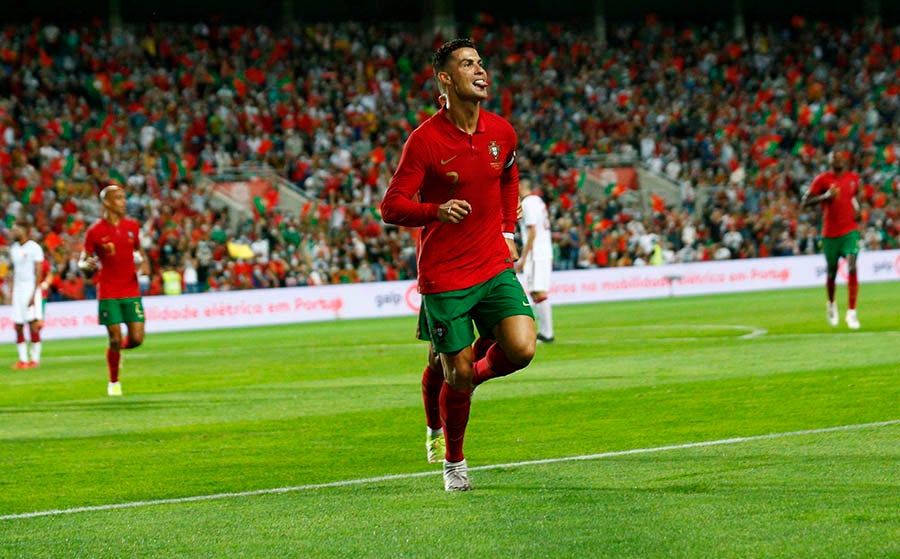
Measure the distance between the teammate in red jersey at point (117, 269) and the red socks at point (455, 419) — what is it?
25.6ft

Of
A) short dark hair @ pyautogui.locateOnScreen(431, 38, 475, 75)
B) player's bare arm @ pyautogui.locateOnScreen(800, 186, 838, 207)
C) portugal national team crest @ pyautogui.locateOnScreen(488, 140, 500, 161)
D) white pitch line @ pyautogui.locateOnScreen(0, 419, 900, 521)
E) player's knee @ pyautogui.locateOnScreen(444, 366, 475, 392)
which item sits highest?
short dark hair @ pyautogui.locateOnScreen(431, 38, 475, 75)

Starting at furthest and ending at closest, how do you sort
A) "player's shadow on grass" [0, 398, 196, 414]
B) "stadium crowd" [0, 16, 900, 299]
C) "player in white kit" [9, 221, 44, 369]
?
"stadium crowd" [0, 16, 900, 299]
"player in white kit" [9, 221, 44, 369]
"player's shadow on grass" [0, 398, 196, 414]

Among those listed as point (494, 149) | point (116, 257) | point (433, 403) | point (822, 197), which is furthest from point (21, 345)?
point (494, 149)

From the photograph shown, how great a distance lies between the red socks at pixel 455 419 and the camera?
7.80 metres

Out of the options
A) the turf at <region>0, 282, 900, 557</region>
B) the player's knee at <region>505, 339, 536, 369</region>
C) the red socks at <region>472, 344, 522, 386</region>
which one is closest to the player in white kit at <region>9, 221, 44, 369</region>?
the turf at <region>0, 282, 900, 557</region>

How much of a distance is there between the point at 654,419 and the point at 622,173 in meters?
29.7

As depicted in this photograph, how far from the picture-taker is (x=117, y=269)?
49.3 ft

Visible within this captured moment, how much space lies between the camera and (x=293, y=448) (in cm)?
1009

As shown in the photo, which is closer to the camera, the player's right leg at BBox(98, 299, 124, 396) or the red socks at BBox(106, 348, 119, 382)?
the player's right leg at BBox(98, 299, 124, 396)

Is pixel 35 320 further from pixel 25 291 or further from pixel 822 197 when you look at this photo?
pixel 822 197

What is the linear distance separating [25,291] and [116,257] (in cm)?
597

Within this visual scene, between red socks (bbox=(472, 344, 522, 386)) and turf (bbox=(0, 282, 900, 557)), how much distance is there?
2.02 ft

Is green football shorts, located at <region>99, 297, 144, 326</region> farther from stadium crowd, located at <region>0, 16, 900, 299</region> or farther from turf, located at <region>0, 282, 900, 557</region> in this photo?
stadium crowd, located at <region>0, 16, 900, 299</region>

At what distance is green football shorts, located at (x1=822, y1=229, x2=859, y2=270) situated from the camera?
18.9m
